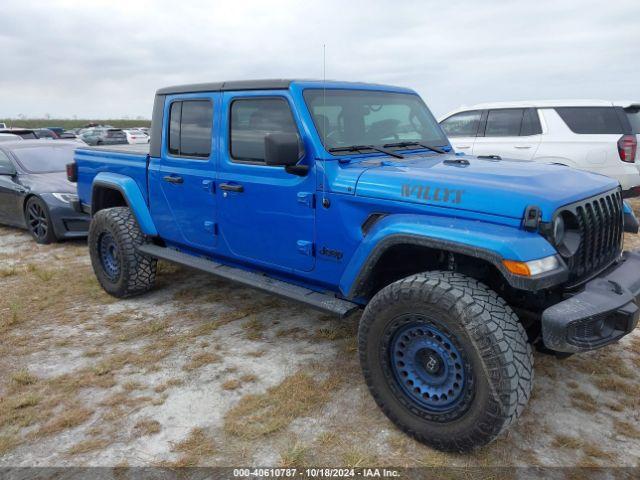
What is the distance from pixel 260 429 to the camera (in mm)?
2852

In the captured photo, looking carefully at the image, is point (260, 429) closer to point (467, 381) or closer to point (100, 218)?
point (467, 381)

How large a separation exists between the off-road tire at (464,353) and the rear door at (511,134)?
19.3 feet

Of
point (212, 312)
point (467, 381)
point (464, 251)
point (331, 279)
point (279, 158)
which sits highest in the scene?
point (279, 158)

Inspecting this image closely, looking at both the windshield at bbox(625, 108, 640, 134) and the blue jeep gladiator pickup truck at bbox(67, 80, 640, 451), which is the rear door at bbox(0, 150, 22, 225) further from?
the windshield at bbox(625, 108, 640, 134)

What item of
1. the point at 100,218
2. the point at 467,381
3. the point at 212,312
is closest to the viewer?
the point at 467,381

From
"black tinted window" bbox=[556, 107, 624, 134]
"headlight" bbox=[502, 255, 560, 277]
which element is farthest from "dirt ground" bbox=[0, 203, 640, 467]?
"black tinted window" bbox=[556, 107, 624, 134]

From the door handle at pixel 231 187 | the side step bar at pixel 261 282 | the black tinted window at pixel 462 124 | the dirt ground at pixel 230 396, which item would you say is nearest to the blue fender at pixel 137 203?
the side step bar at pixel 261 282

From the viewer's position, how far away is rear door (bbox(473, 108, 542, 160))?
7957mm

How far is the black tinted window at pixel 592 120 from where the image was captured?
24.4ft

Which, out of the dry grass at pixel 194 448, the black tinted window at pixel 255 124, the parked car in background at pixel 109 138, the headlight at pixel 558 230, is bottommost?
the dry grass at pixel 194 448

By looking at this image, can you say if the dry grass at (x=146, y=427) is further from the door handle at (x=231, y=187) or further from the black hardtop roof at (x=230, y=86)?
the black hardtop roof at (x=230, y=86)

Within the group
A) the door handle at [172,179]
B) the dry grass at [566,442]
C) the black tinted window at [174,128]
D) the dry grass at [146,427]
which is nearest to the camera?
the dry grass at [566,442]

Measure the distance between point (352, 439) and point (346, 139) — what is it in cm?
192

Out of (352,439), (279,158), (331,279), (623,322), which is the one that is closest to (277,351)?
(331,279)
